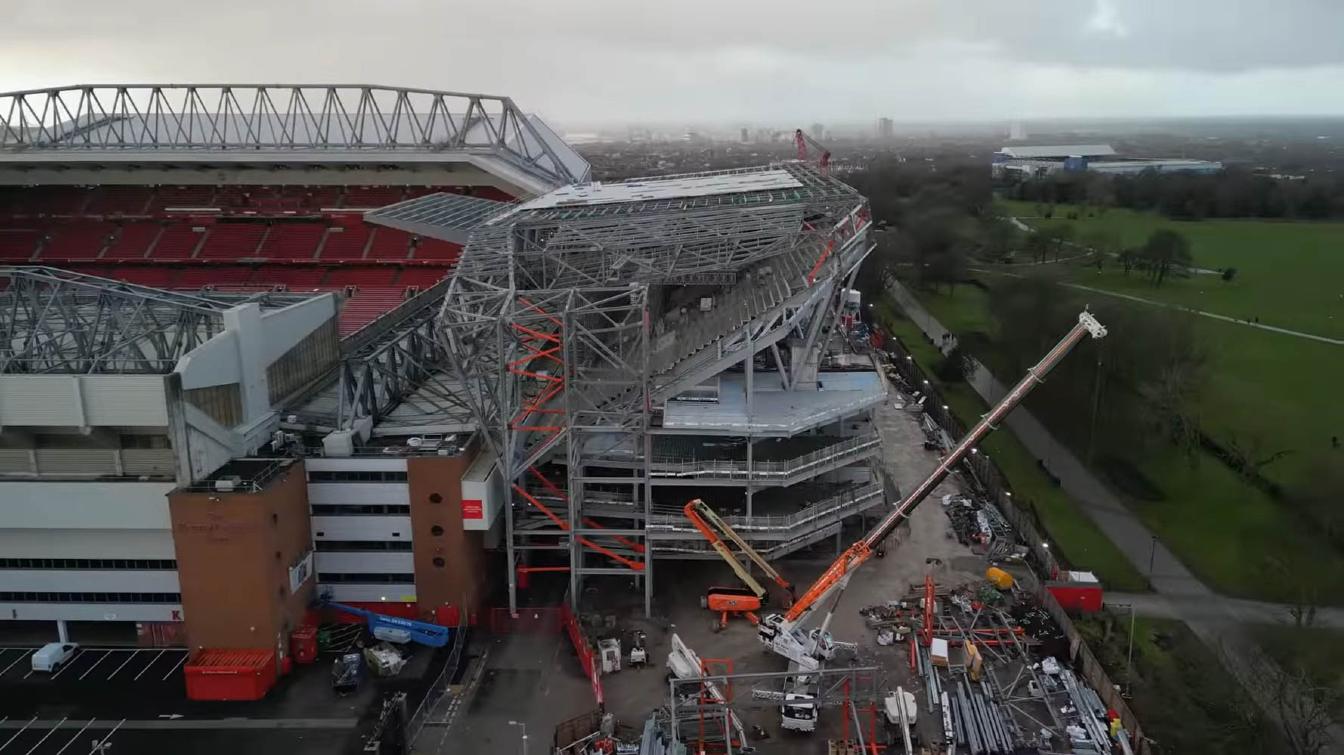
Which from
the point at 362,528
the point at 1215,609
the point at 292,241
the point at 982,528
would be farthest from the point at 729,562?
the point at 292,241

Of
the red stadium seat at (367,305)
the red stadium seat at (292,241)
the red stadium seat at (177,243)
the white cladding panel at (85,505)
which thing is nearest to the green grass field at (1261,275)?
the red stadium seat at (367,305)

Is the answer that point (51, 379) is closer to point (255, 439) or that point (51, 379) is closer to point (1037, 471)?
point (255, 439)

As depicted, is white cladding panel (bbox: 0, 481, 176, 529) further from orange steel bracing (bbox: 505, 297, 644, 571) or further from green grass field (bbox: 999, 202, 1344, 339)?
green grass field (bbox: 999, 202, 1344, 339)

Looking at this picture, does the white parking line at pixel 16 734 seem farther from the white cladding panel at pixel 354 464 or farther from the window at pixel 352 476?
the white cladding panel at pixel 354 464

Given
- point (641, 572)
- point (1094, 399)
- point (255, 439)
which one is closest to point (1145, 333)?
point (1094, 399)

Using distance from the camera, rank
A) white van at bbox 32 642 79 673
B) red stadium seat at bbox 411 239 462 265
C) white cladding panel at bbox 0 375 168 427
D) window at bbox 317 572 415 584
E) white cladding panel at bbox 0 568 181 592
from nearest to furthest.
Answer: white cladding panel at bbox 0 375 168 427, white van at bbox 32 642 79 673, white cladding panel at bbox 0 568 181 592, window at bbox 317 572 415 584, red stadium seat at bbox 411 239 462 265

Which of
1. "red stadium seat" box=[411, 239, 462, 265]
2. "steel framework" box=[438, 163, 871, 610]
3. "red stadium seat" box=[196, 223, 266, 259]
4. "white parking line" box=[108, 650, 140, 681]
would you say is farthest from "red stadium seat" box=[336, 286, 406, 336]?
"white parking line" box=[108, 650, 140, 681]
